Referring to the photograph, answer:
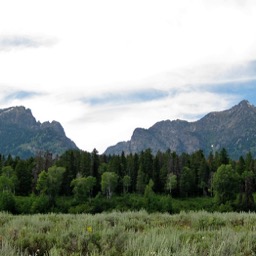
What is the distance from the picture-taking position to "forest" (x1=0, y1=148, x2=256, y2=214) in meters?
114

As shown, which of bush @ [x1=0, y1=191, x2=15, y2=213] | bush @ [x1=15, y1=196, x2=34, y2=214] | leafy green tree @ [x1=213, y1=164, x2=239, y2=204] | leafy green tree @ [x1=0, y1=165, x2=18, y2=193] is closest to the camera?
bush @ [x1=0, y1=191, x2=15, y2=213]

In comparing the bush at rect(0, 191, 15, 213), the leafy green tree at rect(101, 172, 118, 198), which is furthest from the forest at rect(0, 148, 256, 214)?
the bush at rect(0, 191, 15, 213)

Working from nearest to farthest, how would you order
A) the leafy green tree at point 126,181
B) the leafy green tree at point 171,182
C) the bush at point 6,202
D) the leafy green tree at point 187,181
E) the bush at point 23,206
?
the bush at point 6,202, the bush at point 23,206, the leafy green tree at point 171,182, the leafy green tree at point 126,181, the leafy green tree at point 187,181

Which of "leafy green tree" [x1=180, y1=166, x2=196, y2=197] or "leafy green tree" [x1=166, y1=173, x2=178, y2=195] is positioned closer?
"leafy green tree" [x1=166, y1=173, x2=178, y2=195]

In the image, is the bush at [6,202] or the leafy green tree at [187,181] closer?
the bush at [6,202]

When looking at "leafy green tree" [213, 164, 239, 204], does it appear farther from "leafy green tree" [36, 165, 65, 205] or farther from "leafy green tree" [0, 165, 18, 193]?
"leafy green tree" [0, 165, 18, 193]

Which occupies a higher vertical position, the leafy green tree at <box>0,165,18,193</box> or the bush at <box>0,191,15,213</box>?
the leafy green tree at <box>0,165,18,193</box>

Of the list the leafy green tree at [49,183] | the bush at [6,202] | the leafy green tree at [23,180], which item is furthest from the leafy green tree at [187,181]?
the bush at [6,202]

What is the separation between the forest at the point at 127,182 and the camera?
114 meters

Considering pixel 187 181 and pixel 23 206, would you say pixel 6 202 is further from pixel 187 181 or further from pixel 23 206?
pixel 187 181

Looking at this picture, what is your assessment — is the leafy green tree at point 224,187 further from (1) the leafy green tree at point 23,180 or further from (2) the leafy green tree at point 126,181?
(1) the leafy green tree at point 23,180

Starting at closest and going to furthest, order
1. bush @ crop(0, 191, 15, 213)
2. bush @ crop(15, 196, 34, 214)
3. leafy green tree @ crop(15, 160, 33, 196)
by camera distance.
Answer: bush @ crop(0, 191, 15, 213) → bush @ crop(15, 196, 34, 214) → leafy green tree @ crop(15, 160, 33, 196)

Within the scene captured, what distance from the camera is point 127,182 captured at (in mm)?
150000

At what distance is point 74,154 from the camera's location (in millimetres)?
173375
